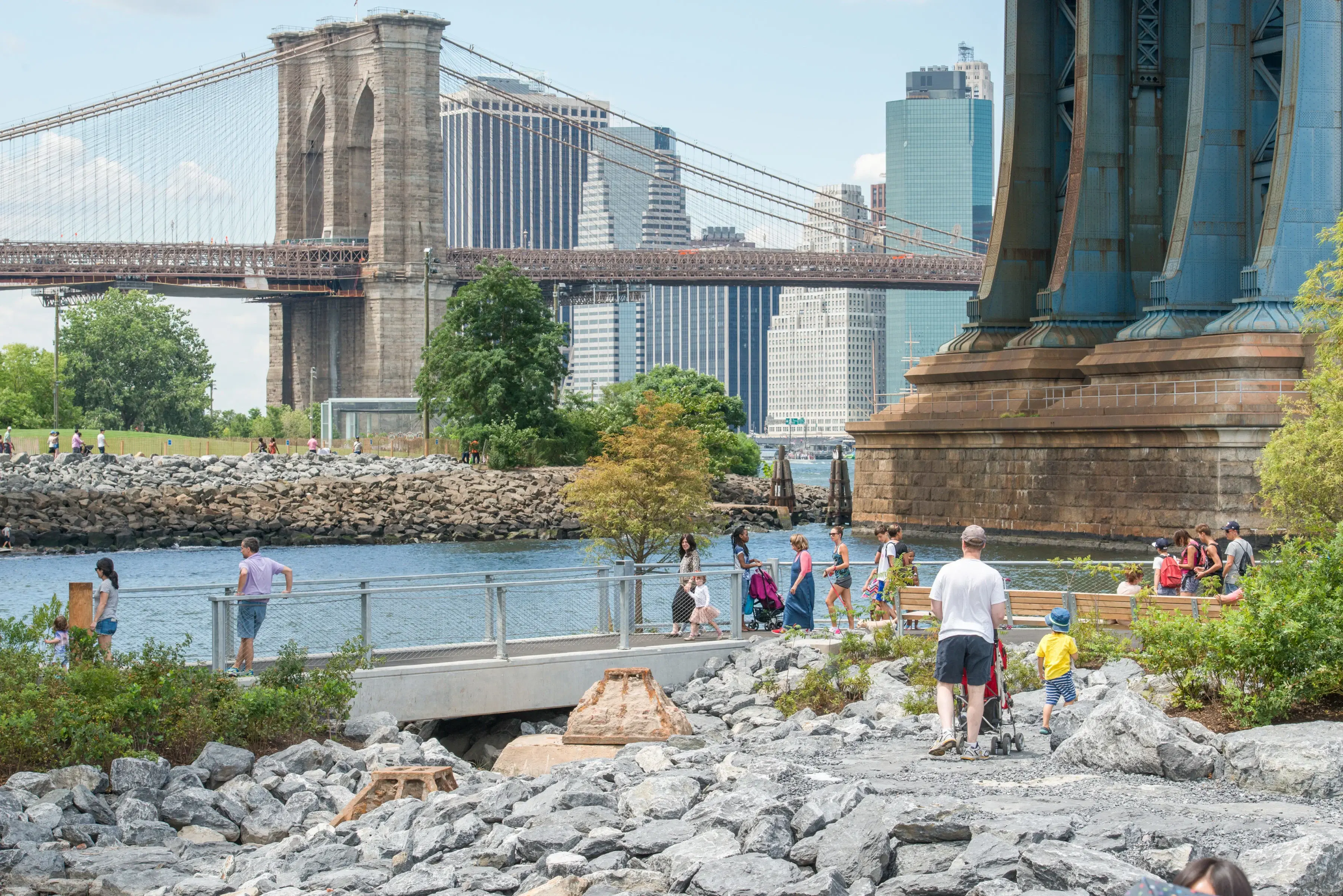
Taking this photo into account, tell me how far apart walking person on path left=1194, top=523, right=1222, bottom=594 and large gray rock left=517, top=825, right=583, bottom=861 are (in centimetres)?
1037

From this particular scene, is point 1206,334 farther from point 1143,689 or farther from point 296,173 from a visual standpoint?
point 296,173

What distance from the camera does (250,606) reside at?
15875 millimetres

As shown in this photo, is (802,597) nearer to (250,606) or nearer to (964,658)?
(250,606)

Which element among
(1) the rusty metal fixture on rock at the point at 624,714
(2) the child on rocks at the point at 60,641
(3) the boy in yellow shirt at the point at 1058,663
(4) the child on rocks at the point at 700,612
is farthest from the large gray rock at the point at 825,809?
(4) the child on rocks at the point at 700,612

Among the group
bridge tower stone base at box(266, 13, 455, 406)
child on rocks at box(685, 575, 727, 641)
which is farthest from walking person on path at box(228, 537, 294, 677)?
bridge tower stone base at box(266, 13, 455, 406)

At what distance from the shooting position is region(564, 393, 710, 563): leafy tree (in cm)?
3159

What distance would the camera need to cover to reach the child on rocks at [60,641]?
15.8 m

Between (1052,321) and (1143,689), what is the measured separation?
3345 centimetres

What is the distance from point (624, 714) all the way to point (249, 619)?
3.49m

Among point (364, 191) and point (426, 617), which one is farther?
point (364, 191)

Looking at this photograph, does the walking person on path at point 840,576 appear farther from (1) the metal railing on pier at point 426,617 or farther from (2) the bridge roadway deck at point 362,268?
(2) the bridge roadway deck at point 362,268

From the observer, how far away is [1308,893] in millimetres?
8008

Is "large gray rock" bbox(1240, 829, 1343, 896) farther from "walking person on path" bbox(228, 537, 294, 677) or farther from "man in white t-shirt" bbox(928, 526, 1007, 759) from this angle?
"walking person on path" bbox(228, 537, 294, 677)

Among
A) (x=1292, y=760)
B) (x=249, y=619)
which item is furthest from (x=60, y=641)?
(x=1292, y=760)
